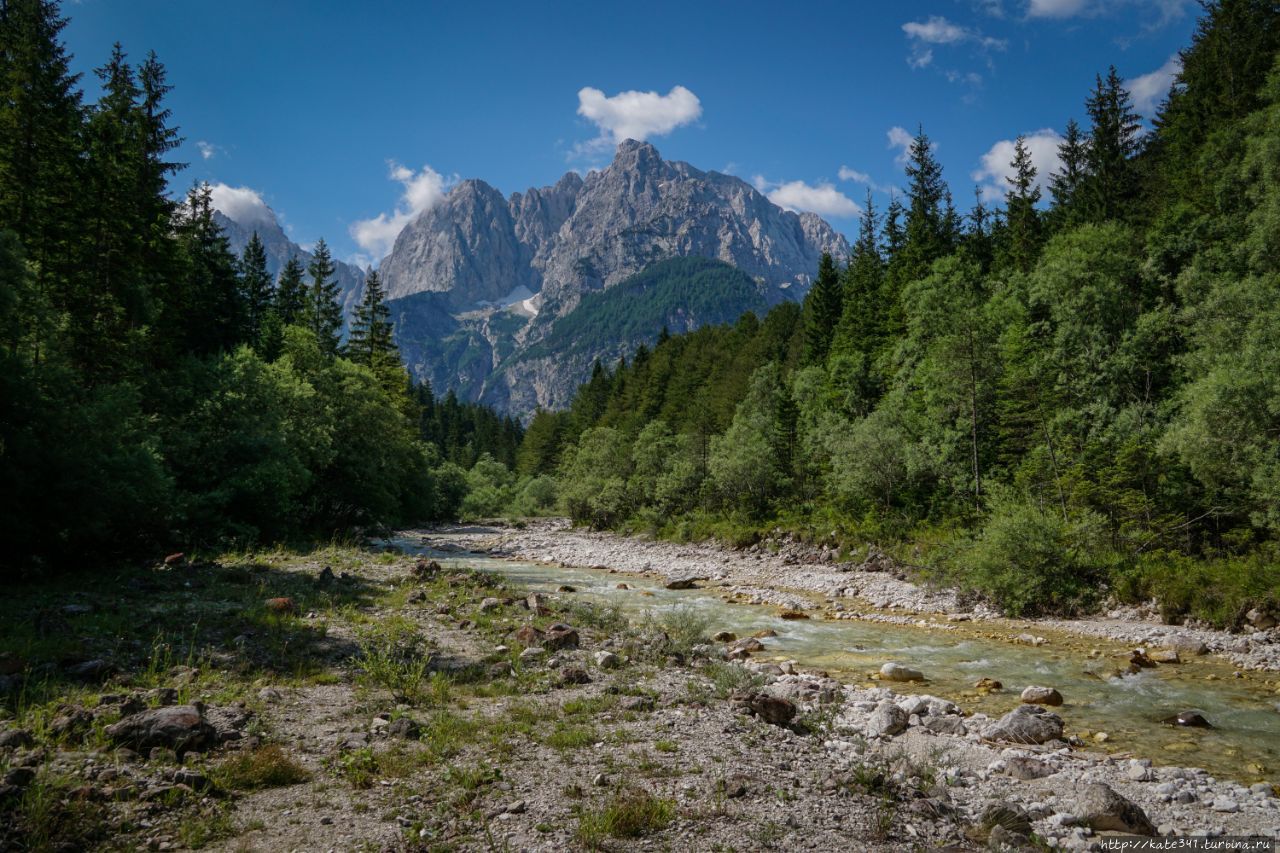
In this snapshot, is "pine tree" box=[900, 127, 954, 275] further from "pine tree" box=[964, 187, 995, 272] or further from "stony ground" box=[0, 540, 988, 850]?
"stony ground" box=[0, 540, 988, 850]

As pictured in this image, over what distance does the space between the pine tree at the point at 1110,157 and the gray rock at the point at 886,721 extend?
48.4m

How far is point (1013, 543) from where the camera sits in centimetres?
2208

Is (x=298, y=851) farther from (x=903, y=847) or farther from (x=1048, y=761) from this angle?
(x=1048, y=761)

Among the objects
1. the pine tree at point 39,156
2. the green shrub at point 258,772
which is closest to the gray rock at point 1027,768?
the green shrub at point 258,772

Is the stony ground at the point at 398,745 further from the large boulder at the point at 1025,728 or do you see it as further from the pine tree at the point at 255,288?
the pine tree at the point at 255,288

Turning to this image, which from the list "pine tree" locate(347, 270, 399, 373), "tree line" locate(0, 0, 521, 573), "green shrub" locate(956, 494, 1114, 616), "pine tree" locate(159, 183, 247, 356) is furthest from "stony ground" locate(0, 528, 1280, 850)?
"pine tree" locate(347, 270, 399, 373)

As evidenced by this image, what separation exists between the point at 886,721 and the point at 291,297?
221 ft

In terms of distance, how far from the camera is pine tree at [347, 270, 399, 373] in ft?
208

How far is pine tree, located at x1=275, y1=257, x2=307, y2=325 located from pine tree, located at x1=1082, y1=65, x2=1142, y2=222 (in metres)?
67.0

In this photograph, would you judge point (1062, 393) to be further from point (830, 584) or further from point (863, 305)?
point (863, 305)

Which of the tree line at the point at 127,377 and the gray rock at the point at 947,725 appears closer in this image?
the gray rock at the point at 947,725

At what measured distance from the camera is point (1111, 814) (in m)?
7.29

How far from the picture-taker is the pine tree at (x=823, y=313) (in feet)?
215

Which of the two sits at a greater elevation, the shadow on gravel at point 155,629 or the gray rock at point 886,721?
the shadow on gravel at point 155,629
